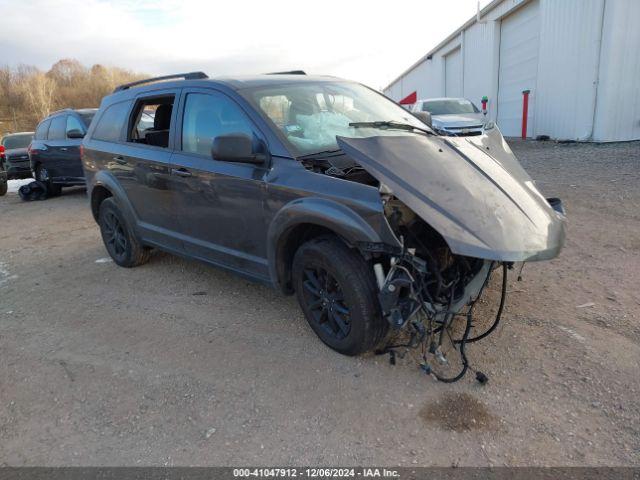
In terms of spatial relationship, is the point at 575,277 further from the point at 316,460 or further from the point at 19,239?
the point at 19,239

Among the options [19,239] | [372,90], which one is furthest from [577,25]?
[19,239]

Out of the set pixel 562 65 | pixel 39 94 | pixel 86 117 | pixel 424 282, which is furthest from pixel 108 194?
pixel 39 94

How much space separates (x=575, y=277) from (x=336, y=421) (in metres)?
2.75

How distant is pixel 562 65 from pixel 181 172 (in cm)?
1374

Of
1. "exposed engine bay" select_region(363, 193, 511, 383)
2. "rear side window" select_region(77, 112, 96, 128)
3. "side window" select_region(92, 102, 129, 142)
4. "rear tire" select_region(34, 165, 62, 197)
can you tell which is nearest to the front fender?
"exposed engine bay" select_region(363, 193, 511, 383)

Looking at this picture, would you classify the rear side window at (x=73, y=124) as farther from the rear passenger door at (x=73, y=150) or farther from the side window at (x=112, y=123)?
the side window at (x=112, y=123)

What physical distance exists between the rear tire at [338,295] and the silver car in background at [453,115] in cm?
995

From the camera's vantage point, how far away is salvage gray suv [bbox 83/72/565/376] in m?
2.71

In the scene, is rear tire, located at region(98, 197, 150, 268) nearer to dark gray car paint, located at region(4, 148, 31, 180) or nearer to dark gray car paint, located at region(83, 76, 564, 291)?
dark gray car paint, located at region(83, 76, 564, 291)

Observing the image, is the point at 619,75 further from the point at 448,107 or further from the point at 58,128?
the point at 58,128

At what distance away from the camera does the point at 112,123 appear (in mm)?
5258

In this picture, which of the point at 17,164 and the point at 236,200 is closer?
the point at 236,200

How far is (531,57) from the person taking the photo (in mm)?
16391

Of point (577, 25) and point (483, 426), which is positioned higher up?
point (577, 25)
